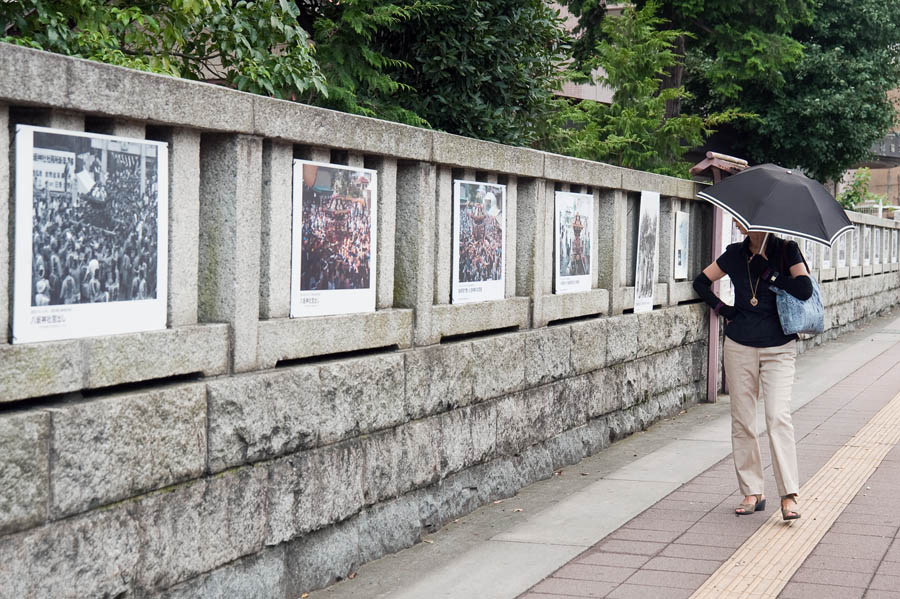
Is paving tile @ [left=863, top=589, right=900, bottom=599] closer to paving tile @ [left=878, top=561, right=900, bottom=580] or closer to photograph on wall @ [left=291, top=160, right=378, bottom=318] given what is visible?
paving tile @ [left=878, top=561, right=900, bottom=580]

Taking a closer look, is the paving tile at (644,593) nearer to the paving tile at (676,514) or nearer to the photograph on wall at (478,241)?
the paving tile at (676,514)

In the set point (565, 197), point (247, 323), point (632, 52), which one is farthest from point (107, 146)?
point (632, 52)

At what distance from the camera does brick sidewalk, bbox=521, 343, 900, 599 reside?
509 cm

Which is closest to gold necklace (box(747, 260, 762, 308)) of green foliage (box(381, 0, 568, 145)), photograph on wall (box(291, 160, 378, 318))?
photograph on wall (box(291, 160, 378, 318))

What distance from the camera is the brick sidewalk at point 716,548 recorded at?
509 centimetres

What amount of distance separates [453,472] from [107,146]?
3090 mm

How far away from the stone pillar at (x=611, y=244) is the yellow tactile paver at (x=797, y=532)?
2.05 m

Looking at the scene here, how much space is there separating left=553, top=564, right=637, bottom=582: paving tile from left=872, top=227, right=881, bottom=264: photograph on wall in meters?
18.6

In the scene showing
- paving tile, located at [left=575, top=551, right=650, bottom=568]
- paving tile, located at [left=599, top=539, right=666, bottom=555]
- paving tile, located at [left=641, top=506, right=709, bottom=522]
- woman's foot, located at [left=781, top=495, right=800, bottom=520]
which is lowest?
paving tile, located at [left=575, top=551, right=650, bottom=568]

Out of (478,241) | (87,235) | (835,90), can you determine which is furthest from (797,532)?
(835,90)

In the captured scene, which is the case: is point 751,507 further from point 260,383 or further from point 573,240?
point 260,383

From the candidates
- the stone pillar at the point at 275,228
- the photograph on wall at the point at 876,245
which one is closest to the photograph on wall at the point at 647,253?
the stone pillar at the point at 275,228

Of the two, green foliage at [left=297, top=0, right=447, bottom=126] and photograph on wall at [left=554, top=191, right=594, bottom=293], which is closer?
photograph on wall at [left=554, top=191, right=594, bottom=293]

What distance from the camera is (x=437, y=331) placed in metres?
6.31
